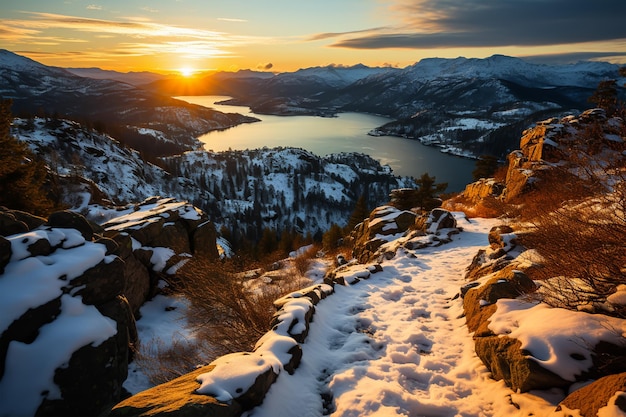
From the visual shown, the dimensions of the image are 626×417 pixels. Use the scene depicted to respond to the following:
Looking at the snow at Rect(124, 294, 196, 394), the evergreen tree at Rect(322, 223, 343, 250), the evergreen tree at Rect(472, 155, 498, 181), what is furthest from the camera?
the evergreen tree at Rect(472, 155, 498, 181)

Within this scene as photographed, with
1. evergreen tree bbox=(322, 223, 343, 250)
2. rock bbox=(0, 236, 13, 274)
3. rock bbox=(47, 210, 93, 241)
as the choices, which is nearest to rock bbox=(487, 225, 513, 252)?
rock bbox=(47, 210, 93, 241)

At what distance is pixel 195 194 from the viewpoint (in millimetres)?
147750

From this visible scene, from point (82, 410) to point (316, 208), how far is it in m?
184

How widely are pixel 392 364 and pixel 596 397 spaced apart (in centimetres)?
454

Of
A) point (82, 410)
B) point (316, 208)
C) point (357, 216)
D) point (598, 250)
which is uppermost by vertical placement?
point (598, 250)

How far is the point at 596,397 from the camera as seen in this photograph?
4984mm

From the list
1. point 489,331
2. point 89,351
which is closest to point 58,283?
point 89,351

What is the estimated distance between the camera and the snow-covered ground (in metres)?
6.64

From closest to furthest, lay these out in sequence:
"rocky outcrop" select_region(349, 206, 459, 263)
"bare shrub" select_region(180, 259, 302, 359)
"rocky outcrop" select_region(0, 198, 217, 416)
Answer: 1. "rocky outcrop" select_region(0, 198, 217, 416)
2. "bare shrub" select_region(180, 259, 302, 359)
3. "rocky outcrop" select_region(349, 206, 459, 263)

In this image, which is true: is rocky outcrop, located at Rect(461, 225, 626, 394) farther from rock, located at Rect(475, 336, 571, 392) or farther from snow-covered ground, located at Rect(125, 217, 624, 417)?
snow-covered ground, located at Rect(125, 217, 624, 417)

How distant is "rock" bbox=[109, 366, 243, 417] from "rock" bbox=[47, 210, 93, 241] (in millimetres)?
9886

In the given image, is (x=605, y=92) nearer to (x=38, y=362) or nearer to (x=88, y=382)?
(x=88, y=382)

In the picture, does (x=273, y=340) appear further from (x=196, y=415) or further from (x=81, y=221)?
(x=81, y=221)

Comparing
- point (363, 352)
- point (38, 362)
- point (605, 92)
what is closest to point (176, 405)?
point (363, 352)
